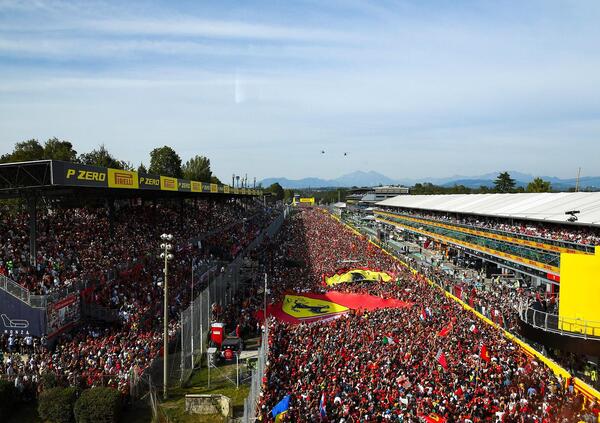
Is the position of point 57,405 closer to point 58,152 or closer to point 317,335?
point 317,335

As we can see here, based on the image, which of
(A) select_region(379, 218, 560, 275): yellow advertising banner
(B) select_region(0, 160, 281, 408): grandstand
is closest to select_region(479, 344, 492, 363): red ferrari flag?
(B) select_region(0, 160, 281, 408): grandstand

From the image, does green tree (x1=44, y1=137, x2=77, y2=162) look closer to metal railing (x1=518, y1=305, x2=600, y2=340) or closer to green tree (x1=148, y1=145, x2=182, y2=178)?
green tree (x1=148, y1=145, x2=182, y2=178)

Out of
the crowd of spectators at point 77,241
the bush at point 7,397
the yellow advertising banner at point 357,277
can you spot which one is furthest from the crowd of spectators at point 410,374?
the crowd of spectators at point 77,241

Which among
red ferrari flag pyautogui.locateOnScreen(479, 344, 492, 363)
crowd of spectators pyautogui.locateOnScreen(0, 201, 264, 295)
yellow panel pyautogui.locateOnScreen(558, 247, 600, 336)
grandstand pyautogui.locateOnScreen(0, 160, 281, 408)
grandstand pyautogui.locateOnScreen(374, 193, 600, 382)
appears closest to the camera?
grandstand pyautogui.locateOnScreen(0, 160, 281, 408)

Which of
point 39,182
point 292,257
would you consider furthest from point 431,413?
point 292,257

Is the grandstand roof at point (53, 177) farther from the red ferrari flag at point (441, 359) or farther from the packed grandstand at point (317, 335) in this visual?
the red ferrari flag at point (441, 359)

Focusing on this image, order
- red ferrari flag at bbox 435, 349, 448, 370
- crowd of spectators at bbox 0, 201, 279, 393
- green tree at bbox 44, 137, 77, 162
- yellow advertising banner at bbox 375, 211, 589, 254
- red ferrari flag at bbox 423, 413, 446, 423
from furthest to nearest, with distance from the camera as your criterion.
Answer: green tree at bbox 44, 137, 77, 162, yellow advertising banner at bbox 375, 211, 589, 254, red ferrari flag at bbox 435, 349, 448, 370, crowd of spectators at bbox 0, 201, 279, 393, red ferrari flag at bbox 423, 413, 446, 423

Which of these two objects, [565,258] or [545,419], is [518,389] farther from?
[565,258]
